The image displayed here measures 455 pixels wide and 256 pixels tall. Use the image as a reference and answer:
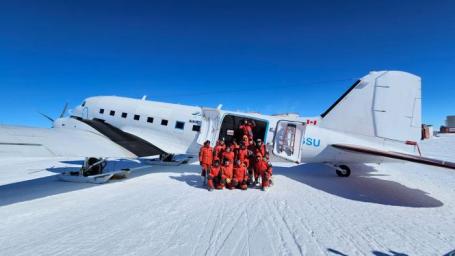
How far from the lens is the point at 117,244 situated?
396 cm

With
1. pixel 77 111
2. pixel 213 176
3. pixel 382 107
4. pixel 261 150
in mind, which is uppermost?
pixel 382 107

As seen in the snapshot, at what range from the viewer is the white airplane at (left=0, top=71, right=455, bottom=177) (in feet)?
28.6

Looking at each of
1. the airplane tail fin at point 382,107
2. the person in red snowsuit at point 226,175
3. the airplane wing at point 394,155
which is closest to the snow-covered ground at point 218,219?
the person in red snowsuit at point 226,175

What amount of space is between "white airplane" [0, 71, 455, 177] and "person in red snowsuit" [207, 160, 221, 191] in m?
2.33

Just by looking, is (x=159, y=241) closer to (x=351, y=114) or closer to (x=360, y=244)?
(x=360, y=244)

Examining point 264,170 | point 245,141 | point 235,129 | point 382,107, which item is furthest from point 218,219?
point 382,107

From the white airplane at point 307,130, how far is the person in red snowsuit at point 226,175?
2.33 m

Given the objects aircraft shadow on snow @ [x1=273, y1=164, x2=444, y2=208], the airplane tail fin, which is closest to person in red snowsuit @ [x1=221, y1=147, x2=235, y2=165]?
aircraft shadow on snow @ [x1=273, y1=164, x2=444, y2=208]

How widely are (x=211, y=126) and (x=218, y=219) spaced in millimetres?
5383

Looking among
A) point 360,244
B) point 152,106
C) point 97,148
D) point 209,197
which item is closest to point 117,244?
point 209,197

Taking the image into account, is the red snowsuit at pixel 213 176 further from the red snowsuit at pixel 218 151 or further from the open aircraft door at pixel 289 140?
the open aircraft door at pixel 289 140

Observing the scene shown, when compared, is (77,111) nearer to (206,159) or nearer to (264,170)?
(206,159)

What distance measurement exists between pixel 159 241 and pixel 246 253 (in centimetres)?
141

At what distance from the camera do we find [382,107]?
9.09 meters
